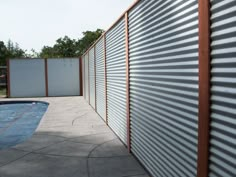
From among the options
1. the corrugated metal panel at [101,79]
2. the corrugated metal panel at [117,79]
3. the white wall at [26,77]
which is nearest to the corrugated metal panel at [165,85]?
the corrugated metal panel at [117,79]

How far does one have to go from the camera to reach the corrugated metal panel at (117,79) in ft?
24.7

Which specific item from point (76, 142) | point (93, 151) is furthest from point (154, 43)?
point (76, 142)

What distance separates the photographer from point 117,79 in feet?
27.4

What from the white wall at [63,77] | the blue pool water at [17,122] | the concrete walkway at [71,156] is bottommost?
the blue pool water at [17,122]

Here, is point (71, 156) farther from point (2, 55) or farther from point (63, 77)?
point (2, 55)

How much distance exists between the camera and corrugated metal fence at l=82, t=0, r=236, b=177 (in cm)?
275

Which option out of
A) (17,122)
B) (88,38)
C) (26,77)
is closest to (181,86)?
(17,122)

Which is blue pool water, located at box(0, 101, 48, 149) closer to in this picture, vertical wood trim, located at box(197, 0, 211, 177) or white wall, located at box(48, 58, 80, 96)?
white wall, located at box(48, 58, 80, 96)

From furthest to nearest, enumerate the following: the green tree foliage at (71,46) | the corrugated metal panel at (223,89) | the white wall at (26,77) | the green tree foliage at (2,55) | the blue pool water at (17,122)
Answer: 1. the green tree foliage at (71,46)
2. the green tree foliage at (2,55)
3. the white wall at (26,77)
4. the blue pool water at (17,122)
5. the corrugated metal panel at (223,89)

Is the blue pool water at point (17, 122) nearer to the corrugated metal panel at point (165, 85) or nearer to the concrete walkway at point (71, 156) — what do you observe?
the concrete walkway at point (71, 156)

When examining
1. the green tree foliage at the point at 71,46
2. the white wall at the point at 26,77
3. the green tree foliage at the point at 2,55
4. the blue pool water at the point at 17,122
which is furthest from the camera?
the green tree foliage at the point at 71,46

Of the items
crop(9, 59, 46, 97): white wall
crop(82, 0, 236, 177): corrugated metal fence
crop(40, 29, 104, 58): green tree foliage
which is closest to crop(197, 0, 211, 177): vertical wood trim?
crop(82, 0, 236, 177): corrugated metal fence

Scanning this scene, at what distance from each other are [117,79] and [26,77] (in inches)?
687

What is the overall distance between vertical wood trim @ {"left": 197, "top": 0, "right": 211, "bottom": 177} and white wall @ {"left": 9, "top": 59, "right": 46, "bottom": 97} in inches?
882
